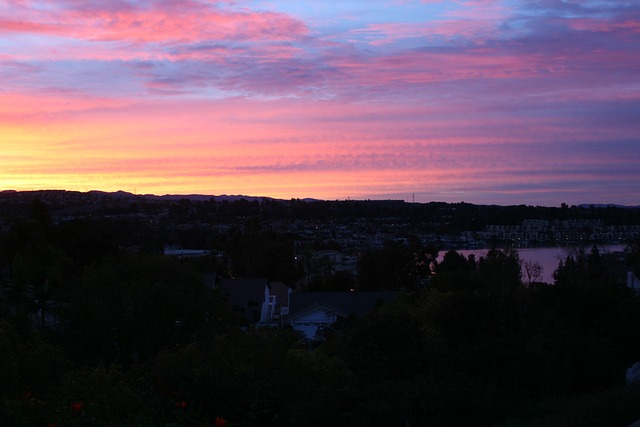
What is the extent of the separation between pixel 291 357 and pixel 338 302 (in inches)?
1229

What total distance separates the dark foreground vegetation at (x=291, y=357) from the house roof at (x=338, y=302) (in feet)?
30.3

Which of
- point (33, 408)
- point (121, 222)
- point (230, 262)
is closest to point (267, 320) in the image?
point (230, 262)

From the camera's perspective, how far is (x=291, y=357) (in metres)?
18.7

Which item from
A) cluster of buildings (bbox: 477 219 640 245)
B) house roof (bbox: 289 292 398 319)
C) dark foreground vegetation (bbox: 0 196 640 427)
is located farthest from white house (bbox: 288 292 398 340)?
cluster of buildings (bbox: 477 219 640 245)

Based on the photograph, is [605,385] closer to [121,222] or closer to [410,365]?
[410,365]

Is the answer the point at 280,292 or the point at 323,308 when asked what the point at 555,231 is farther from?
the point at 323,308

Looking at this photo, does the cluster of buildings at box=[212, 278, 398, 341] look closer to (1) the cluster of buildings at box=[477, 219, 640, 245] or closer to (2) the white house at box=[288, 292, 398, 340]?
(2) the white house at box=[288, 292, 398, 340]

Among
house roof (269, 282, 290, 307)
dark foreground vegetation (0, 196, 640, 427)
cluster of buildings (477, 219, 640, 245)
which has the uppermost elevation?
cluster of buildings (477, 219, 640, 245)

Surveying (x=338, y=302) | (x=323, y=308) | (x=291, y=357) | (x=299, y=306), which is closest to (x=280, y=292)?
(x=338, y=302)

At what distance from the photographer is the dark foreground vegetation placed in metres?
13.6

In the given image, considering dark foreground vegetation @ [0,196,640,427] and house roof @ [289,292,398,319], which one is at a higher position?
dark foreground vegetation @ [0,196,640,427]

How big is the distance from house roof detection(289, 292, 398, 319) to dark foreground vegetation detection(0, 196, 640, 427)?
925 centimetres

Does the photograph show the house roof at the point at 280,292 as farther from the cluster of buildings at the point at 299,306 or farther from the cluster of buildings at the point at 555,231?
the cluster of buildings at the point at 555,231

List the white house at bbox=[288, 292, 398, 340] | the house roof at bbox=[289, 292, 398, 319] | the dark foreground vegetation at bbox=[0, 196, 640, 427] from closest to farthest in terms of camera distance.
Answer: the dark foreground vegetation at bbox=[0, 196, 640, 427] < the white house at bbox=[288, 292, 398, 340] < the house roof at bbox=[289, 292, 398, 319]
